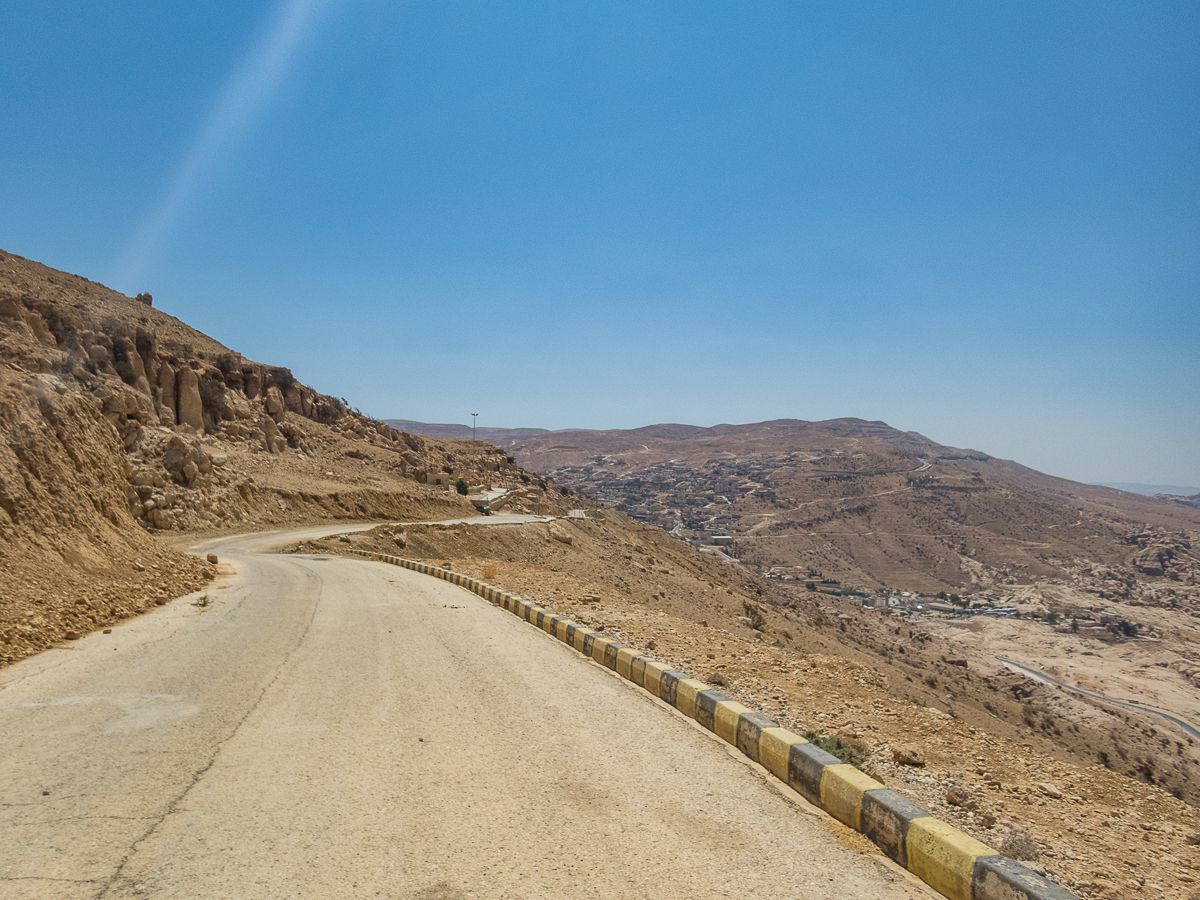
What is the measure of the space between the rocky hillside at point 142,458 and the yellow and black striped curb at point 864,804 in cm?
769

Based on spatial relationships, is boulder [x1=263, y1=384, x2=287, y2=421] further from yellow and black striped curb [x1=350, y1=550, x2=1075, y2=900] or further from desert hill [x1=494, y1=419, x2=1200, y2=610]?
desert hill [x1=494, y1=419, x2=1200, y2=610]

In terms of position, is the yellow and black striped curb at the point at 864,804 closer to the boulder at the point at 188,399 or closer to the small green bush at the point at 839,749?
→ the small green bush at the point at 839,749

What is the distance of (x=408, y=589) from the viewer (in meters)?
15.3

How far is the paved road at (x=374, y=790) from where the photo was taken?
11.2 ft

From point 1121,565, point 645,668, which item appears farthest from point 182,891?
point 1121,565

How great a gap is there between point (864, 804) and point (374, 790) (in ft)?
10.7

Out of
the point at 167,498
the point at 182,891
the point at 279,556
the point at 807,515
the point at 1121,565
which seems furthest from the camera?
the point at 807,515

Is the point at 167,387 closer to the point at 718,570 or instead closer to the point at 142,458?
the point at 142,458

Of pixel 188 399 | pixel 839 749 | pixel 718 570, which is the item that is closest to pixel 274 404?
pixel 188 399

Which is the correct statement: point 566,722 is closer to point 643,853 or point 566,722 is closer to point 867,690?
point 643,853

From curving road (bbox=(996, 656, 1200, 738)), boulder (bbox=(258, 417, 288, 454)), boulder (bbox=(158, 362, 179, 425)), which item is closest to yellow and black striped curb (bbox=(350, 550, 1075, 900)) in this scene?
boulder (bbox=(158, 362, 179, 425))

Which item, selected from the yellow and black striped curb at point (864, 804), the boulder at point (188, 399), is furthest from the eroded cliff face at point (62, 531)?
the boulder at point (188, 399)

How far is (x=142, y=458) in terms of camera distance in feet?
103

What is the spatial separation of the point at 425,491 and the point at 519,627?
38.8 meters
